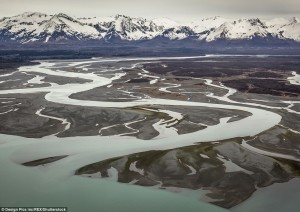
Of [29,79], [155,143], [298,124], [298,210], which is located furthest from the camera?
[29,79]

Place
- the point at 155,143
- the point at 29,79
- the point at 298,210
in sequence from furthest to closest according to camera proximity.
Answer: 1. the point at 29,79
2. the point at 155,143
3. the point at 298,210

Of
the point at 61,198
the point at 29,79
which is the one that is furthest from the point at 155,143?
the point at 29,79

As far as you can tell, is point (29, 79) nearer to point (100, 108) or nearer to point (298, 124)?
point (100, 108)

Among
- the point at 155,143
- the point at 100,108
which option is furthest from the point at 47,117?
the point at 155,143

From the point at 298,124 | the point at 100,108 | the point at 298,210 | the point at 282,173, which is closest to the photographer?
the point at 298,210

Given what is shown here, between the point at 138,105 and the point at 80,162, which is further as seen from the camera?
the point at 138,105

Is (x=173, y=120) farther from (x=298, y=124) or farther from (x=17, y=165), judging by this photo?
(x=17, y=165)

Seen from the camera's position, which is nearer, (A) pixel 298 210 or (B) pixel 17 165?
(A) pixel 298 210

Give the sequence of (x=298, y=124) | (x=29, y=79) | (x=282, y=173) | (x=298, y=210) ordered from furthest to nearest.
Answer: (x=29, y=79) → (x=298, y=124) → (x=282, y=173) → (x=298, y=210)
